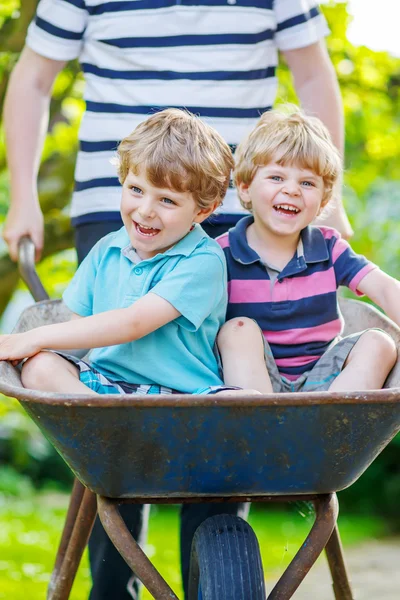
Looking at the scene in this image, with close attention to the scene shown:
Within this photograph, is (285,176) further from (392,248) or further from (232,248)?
(392,248)

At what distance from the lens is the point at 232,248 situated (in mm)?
2152

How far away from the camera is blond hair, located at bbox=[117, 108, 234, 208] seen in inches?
74.7

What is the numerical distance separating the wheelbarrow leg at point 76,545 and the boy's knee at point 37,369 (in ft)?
1.37

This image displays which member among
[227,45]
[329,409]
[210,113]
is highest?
[227,45]

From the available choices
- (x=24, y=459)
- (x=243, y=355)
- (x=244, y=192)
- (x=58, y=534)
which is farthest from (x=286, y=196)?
(x=24, y=459)

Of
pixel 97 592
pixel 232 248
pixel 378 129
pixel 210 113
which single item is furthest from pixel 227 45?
pixel 378 129

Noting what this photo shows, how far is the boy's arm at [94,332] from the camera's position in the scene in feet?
5.91

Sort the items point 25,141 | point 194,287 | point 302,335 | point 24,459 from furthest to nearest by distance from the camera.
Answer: point 24,459
point 25,141
point 302,335
point 194,287

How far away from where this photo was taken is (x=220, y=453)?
165 cm

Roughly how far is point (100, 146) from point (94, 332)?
743 mm

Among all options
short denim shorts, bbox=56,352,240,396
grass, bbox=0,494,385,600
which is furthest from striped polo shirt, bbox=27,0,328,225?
grass, bbox=0,494,385,600

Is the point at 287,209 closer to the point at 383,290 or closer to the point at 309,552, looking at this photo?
the point at 383,290

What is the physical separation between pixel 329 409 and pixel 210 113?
40.0 inches

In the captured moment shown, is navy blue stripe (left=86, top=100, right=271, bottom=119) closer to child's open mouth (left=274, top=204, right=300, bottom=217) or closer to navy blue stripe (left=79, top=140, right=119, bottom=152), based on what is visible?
navy blue stripe (left=79, top=140, right=119, bottom=152)
